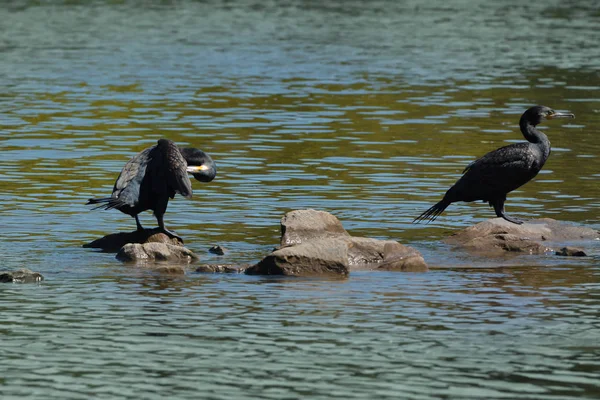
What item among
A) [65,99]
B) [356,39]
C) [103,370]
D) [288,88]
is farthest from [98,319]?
[356,39]

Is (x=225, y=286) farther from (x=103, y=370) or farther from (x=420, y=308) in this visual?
(x=103, y=370)

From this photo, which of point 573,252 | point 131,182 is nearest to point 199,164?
point 131,182

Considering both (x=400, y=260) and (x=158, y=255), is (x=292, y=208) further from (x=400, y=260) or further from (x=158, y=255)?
(x=400, y=260)

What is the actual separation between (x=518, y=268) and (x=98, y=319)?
5.09 meters

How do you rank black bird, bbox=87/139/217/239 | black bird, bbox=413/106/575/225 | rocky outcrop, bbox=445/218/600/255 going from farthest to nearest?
black bird, bbox=413/106/575/225 → rocky outcrop, bbox=445/218/600/255 → black bird, bbox=87/139/217/239

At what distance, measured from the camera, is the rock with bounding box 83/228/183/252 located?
54.6 ft

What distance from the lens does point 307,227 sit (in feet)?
53.6

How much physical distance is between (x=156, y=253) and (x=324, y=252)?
211cm

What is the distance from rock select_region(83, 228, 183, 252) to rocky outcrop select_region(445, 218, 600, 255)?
350 cm

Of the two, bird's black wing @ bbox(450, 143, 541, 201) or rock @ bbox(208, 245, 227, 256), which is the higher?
bird's black wing @ bbox(450, 143, 541, 201)

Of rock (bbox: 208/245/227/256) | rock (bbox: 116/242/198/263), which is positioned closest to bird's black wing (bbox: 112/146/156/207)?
rock (bbox: 116/242/198/263)

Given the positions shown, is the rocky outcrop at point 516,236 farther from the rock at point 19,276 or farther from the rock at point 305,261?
the rock at point 19,276

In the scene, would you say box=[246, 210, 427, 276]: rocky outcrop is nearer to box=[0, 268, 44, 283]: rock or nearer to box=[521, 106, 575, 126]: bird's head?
box=[0, 268, 44, 283]: rock

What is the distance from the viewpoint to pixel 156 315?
1285 cm
